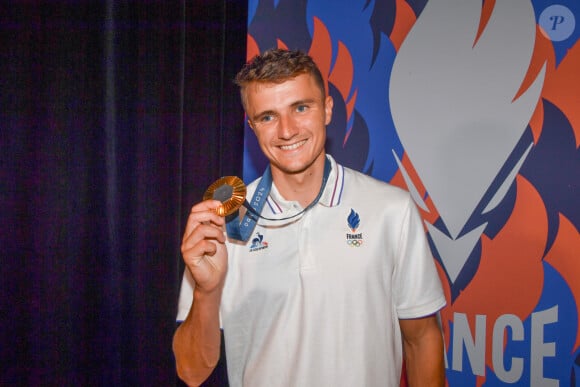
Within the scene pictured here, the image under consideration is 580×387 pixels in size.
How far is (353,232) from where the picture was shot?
1651 mm

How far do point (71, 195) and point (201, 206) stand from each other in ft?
2.95

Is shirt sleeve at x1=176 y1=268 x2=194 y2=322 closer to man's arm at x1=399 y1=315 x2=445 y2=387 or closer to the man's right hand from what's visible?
the man's right hand

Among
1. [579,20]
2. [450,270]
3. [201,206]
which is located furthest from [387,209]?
[579,20]

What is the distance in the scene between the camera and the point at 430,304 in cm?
162

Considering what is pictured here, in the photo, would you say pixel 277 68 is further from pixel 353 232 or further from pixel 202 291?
pixel 202 291

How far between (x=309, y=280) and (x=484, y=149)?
1042 mm

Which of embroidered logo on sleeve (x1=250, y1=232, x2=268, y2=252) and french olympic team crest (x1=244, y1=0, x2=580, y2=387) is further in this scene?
french olympic team crest (x1=244, y1=0, x2=580, y2=387)

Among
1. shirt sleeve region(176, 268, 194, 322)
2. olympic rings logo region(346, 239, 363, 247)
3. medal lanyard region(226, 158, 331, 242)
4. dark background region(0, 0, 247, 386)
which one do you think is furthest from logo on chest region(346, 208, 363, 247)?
dark background region(0, 0, 247, 386)

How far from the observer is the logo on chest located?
164 cm

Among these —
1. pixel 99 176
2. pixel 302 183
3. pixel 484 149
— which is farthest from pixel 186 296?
pixel 484 149

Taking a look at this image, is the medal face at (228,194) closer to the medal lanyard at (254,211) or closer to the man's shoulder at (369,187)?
the medal lanyard at (254,211)

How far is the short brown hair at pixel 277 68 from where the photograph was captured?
5.43 ft

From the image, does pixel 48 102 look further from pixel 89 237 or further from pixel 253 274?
pixel 253 274

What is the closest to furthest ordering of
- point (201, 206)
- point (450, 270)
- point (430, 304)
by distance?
1. point (201, 206)
2. point (430, 304)
3. point (450, 270)
